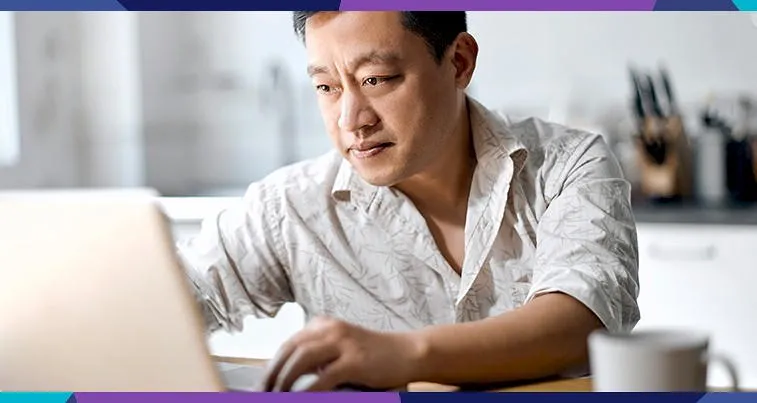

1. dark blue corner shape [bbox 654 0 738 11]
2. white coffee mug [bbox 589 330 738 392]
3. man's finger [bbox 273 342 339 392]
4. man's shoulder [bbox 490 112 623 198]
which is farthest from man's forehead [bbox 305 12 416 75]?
dark blue corner shape [bbox 654 0 738 11]

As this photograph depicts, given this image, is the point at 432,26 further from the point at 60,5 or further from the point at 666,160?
the point at 60,5

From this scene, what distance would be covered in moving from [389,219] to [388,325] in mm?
150

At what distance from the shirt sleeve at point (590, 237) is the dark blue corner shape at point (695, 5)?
5.66 ft

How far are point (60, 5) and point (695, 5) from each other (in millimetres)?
1882

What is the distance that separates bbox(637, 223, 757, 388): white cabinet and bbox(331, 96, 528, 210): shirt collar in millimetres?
1200

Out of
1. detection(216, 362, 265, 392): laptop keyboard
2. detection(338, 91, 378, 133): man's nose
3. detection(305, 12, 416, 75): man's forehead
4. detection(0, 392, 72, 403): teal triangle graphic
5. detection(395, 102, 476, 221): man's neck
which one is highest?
detection(305, 12, 416, 75): man's forehead

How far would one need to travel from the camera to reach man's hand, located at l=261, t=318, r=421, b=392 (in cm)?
92

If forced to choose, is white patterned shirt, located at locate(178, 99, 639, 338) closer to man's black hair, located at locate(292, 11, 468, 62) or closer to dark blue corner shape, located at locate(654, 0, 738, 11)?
man's black hair, located at locate(292, 11, 468, 62)

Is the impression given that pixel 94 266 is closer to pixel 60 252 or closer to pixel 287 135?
pixel 60 252

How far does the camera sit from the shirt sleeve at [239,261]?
5.05 ft

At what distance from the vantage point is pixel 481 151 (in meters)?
1.53

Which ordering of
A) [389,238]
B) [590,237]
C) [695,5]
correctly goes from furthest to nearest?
1. [695,5]
2. [389,238]
3. [590,237]

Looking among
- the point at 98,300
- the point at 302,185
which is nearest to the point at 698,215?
the point at 302,185

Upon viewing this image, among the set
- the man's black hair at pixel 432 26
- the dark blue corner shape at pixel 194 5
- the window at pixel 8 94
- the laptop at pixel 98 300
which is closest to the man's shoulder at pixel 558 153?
the man's black hair at pixel 432 26
